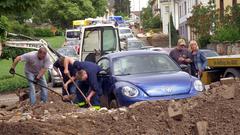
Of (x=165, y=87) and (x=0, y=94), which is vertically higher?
(x=165, y=87)

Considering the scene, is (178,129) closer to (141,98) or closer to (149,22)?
(141,98)

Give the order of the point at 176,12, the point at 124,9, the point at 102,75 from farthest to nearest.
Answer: the point at 124,9 < the point at 176,12 < the point at 102,75

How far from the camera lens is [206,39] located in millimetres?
40969

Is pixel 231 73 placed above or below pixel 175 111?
below

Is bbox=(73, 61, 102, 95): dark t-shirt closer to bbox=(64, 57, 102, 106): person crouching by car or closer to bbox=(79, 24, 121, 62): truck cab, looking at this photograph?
bbox=(64, 57, 102, 106): person crouching by car

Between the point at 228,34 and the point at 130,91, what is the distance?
24785 mm

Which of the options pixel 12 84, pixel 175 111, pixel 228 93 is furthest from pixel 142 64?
pixel 12 84

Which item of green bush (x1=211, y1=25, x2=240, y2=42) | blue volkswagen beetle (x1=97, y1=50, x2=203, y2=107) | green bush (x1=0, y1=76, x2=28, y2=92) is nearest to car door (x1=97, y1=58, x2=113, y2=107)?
blue volkswagen beetle (x1=97, y1=50, x2=203, y2=107)

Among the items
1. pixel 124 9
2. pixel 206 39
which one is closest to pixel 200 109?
pixel 206 39

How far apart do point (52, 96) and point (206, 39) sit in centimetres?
2712

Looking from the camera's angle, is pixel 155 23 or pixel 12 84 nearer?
pixel 12 84

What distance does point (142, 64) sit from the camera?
12547mm

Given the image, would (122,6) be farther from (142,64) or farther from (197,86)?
(197,86)

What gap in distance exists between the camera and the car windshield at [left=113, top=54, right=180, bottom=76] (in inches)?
488
